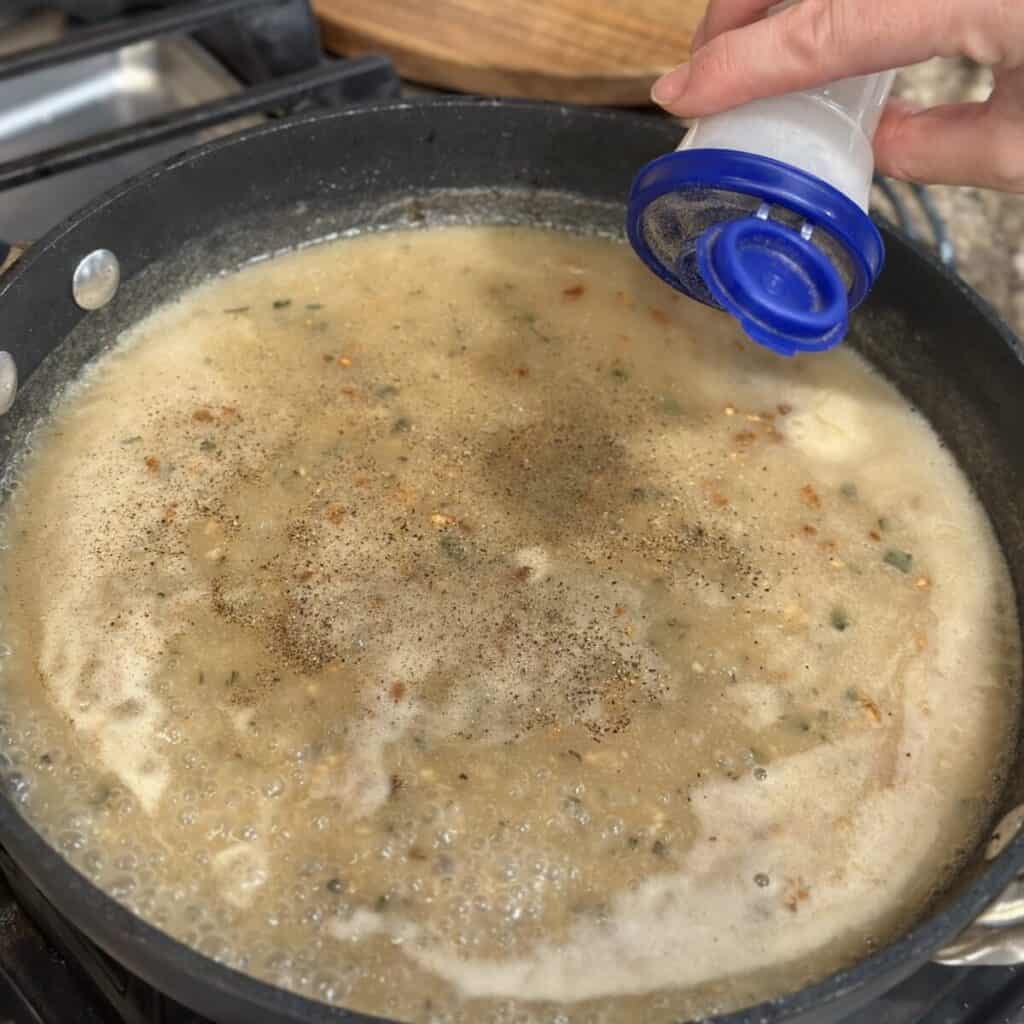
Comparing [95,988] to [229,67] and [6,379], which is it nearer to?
[6,379]

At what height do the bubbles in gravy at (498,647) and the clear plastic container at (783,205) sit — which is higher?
the clear plastic container at (783,205)

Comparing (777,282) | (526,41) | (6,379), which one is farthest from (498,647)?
(526,41)

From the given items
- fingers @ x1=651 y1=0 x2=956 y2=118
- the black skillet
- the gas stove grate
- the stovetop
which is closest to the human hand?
fingers @ x1=651 y1=0 x2=956 y2=118

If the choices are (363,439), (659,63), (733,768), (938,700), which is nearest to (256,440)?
(363,439)

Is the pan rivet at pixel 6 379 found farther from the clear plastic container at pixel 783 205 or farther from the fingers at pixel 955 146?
the fingers at pixel 955 146

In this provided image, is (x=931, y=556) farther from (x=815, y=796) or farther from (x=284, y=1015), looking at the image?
(x=284, y=1015)

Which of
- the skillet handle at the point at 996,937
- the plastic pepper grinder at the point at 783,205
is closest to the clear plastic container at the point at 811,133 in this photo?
the plastic pepper grinder at the point at 783,205

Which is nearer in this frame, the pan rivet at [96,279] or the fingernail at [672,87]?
the fingernail at [672,87]
